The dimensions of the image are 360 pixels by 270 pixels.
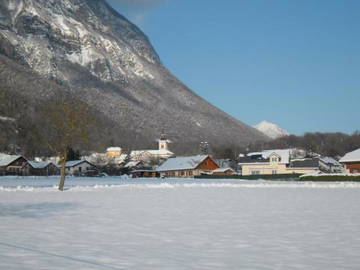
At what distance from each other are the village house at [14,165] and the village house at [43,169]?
1.91 metres

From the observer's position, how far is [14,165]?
118 metres

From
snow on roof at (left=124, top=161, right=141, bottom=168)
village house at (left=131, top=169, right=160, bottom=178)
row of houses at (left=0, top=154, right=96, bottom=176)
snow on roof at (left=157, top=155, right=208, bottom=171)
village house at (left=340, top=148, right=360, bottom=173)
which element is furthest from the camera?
snow on roof at (left=124, top=161, right=141, bottom=168)

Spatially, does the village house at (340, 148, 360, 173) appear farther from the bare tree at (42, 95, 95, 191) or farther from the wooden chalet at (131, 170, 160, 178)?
the wooden chalet at (131, 170, 160, 178)

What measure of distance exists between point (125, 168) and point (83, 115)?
80986mm

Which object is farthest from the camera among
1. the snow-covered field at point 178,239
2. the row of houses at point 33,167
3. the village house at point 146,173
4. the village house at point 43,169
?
the village house at point 146,173

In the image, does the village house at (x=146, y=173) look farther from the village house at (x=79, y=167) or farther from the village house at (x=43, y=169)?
the village house at (x=43, y=169)

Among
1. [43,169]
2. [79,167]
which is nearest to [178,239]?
[43,169]

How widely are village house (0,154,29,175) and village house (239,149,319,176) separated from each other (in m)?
52.6

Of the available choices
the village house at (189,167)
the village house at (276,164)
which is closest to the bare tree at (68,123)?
the village house at (276,164)

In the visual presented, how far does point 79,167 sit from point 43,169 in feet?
29.7

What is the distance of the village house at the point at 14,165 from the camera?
11550cm

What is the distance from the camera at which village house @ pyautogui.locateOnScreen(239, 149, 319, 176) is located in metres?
100

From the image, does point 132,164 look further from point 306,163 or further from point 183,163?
point 306,163

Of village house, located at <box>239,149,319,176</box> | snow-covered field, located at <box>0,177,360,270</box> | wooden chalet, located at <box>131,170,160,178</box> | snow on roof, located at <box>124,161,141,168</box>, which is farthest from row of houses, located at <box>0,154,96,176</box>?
snow-covered field, located at <box>0,177,360,270</box>
